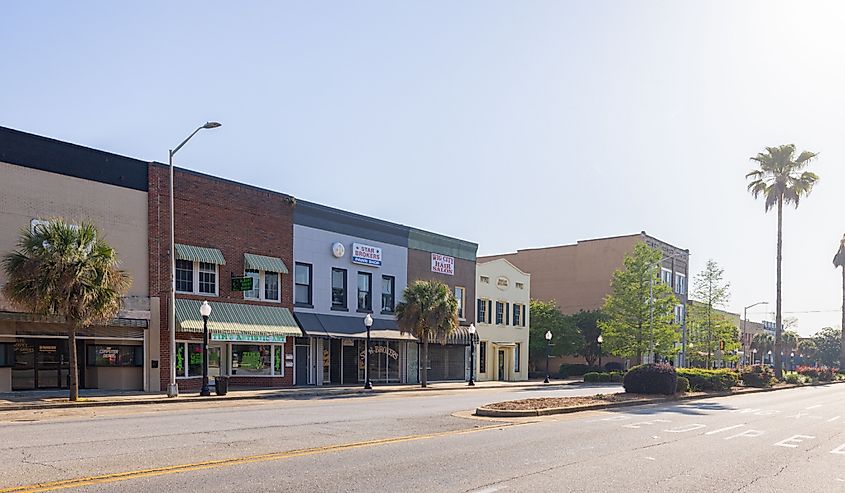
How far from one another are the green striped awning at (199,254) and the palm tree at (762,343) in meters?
92.7

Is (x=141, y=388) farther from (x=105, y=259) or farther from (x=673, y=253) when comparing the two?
(x=673, y=253)

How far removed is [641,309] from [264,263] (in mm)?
26684

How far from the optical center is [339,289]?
38.3 metres

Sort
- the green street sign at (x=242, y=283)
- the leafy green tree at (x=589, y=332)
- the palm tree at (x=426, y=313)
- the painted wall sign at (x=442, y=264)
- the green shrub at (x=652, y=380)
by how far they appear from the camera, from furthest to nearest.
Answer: the leafy green tree at (x=589, y=332)
the painted wall sign at (x=442, y=264)
the palm tree at (x=426, y=313)
the green street sign at (x=242, y=283)
the green shrub at (x=652, y=380)

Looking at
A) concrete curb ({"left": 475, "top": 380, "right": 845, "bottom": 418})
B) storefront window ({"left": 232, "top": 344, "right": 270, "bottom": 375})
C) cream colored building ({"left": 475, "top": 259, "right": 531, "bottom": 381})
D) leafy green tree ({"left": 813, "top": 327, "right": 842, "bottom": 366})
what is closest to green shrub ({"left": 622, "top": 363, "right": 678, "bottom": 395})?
concrete curb ({"left": 475, "top": 380, "right": 845, "bottom": 418})

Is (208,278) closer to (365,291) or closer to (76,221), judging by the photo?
(76,221)

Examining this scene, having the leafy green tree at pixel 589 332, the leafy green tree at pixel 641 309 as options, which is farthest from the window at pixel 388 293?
the leafy green tree at pixel 589 332

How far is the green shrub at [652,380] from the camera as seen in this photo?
93.5 feet

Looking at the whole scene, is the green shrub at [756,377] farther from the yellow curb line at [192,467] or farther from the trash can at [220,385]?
the yellow curb line at [192,467]

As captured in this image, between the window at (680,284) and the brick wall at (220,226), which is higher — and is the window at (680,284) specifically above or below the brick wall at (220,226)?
below

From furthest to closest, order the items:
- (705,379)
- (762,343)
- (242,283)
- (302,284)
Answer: (762,343) < (302,284) < (705,379) < (242,283)

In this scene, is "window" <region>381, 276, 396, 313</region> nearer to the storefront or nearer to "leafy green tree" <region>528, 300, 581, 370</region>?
the storefront

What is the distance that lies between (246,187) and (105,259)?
10613mm

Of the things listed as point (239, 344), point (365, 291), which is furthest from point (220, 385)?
point (365, 291)
